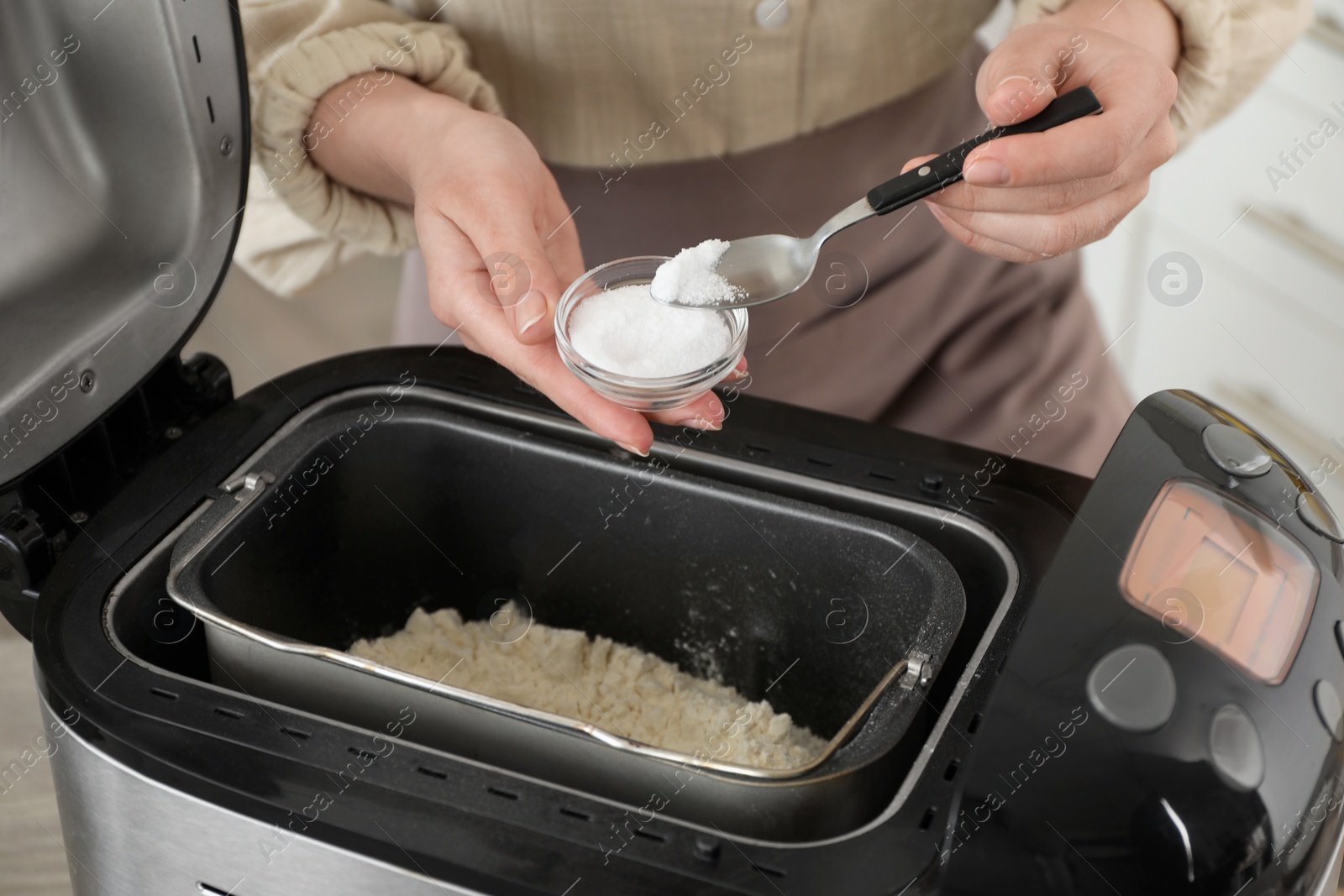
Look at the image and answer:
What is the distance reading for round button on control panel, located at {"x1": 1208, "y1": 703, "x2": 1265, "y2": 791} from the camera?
47cm

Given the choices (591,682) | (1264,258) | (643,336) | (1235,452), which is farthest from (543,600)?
(1264,258)

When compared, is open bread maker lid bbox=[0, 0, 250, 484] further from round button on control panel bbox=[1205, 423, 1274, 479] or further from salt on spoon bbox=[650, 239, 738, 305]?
round button on control panel bbox=[1205, 423, 1274, 479]

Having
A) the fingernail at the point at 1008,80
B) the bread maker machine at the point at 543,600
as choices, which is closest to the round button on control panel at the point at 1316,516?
the bread maker machine at the point at 543,600

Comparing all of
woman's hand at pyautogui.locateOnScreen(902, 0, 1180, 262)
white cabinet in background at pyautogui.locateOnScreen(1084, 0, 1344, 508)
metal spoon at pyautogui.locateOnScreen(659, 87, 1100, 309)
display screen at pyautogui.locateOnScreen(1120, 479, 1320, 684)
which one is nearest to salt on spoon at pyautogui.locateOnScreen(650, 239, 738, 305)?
metal spoon at pyautogui.locateOnScreen(659, 87, 1100, 309)

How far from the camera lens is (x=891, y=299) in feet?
3.30

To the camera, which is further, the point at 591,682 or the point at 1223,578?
the point at 591,682

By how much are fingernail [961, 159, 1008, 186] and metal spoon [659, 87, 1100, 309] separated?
2cm

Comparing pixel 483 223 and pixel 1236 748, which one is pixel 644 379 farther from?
pixel 1236 748

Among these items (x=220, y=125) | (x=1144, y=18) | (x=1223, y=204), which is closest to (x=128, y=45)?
(x=220, y=125)

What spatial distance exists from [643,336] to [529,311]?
0.21ft

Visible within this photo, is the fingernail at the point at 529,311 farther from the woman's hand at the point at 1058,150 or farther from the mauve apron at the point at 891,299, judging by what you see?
the mauve apron at the point at 891,299

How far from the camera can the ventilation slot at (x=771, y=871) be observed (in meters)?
0.48

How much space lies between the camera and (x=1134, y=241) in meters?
1.88

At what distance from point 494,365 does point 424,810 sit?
0.35m
